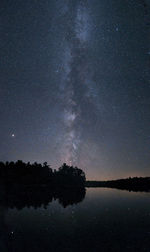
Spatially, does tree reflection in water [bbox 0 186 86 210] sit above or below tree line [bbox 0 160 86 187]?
below

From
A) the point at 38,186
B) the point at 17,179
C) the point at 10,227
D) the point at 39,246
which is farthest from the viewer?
the point at 38,186

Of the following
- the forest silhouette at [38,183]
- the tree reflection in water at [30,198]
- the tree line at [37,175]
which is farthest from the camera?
the tree line at [37,175]

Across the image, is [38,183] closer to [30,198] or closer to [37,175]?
[37,175]

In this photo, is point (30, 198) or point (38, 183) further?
point (38, 183)

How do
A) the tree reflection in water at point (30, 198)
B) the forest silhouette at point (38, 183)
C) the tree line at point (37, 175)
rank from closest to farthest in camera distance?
the tree reflection in water at point (30, 198) → the forest silhouette at point (38, 183) → the tree line at point (37, 175)

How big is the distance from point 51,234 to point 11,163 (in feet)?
354

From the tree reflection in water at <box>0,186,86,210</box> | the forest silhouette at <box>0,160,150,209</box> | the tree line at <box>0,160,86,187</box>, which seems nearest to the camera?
the tree reflection in water at <box>0,186,86,210</box>

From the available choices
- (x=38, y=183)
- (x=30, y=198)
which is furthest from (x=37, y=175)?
(x=30, y=198)

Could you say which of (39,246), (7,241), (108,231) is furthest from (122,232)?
(7,241)

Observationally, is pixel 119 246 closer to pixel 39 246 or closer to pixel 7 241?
pixel 39 246

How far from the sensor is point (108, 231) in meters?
27.2

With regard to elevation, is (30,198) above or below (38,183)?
below

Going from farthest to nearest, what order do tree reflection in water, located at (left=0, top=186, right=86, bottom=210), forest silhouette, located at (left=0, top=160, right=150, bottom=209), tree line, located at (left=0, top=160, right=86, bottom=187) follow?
tree line, located at (left=0, top=160, right=86, bottom=187) → forest silhouette, located at (left=0, top=160, right=150, bottom=209) → tree reflection in water, located at (left=0, top=186, right=86, bottom=210)

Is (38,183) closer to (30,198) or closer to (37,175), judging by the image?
(37,175)
